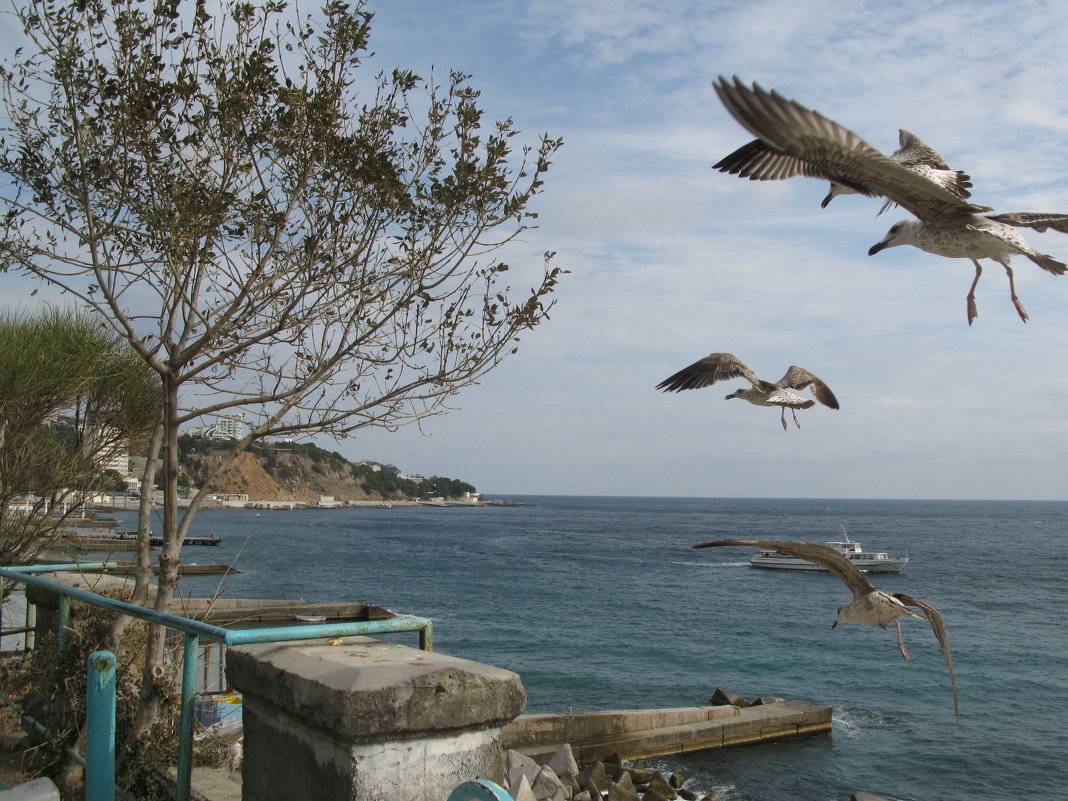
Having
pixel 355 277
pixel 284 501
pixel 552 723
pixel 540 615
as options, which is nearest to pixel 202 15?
pixel 355 277

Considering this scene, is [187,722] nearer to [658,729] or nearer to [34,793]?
[34,793]

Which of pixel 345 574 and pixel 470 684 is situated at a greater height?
pixel 470 684

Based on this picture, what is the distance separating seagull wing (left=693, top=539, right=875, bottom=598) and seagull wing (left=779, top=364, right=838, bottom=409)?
1.83 m

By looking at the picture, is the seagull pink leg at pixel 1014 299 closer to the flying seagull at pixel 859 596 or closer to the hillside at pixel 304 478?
the flying seagull at pixel 859 596

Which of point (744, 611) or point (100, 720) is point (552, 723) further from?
point (744, 611)

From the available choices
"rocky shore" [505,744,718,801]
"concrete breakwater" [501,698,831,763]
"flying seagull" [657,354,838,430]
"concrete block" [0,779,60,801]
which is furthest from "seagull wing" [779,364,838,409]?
"concrete breakwater" [501,698,831,763]

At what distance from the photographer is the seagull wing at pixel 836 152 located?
11.2 ft

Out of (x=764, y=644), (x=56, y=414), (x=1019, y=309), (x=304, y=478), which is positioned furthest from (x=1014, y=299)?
(x=304, y=478)

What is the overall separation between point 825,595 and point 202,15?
1807 inches

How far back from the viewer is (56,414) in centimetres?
1030

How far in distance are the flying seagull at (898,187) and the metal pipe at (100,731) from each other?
127 inches

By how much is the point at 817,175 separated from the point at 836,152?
0.20m

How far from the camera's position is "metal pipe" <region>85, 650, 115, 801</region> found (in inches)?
129

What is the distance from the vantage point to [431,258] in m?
6.28
